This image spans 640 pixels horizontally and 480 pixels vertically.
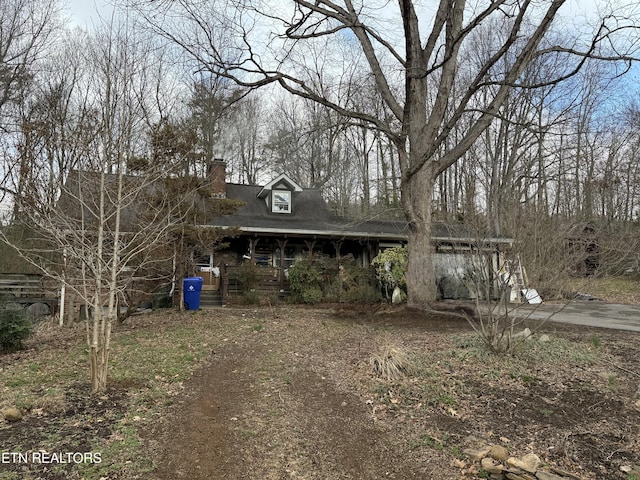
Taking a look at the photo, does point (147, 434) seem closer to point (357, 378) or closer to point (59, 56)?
point (357, 378)

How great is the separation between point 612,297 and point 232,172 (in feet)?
72.4

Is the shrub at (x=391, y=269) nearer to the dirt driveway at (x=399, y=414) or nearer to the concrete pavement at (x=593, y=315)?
the concrete pavement at (x=593, y=315)

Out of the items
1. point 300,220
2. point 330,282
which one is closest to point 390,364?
point 330,282

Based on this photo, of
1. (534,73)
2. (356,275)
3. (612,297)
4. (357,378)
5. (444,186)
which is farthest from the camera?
(444,186)

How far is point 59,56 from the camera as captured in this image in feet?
47.2

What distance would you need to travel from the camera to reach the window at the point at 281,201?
1744cm

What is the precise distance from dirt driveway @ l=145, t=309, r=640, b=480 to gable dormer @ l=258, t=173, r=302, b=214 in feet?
36.0

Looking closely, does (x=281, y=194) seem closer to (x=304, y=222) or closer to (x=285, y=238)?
(x=304, y=222)

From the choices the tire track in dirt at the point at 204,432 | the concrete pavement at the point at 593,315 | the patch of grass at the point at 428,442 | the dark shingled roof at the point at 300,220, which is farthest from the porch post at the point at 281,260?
the patch of grass at the point at 428,442

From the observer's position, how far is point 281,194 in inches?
690

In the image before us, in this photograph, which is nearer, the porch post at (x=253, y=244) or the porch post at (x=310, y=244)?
the porch post at (x=253, y=244)

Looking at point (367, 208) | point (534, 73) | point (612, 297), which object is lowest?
point (612, 297)

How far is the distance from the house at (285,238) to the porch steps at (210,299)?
38 cm

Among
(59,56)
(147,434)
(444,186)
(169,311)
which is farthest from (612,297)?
(59,56)
